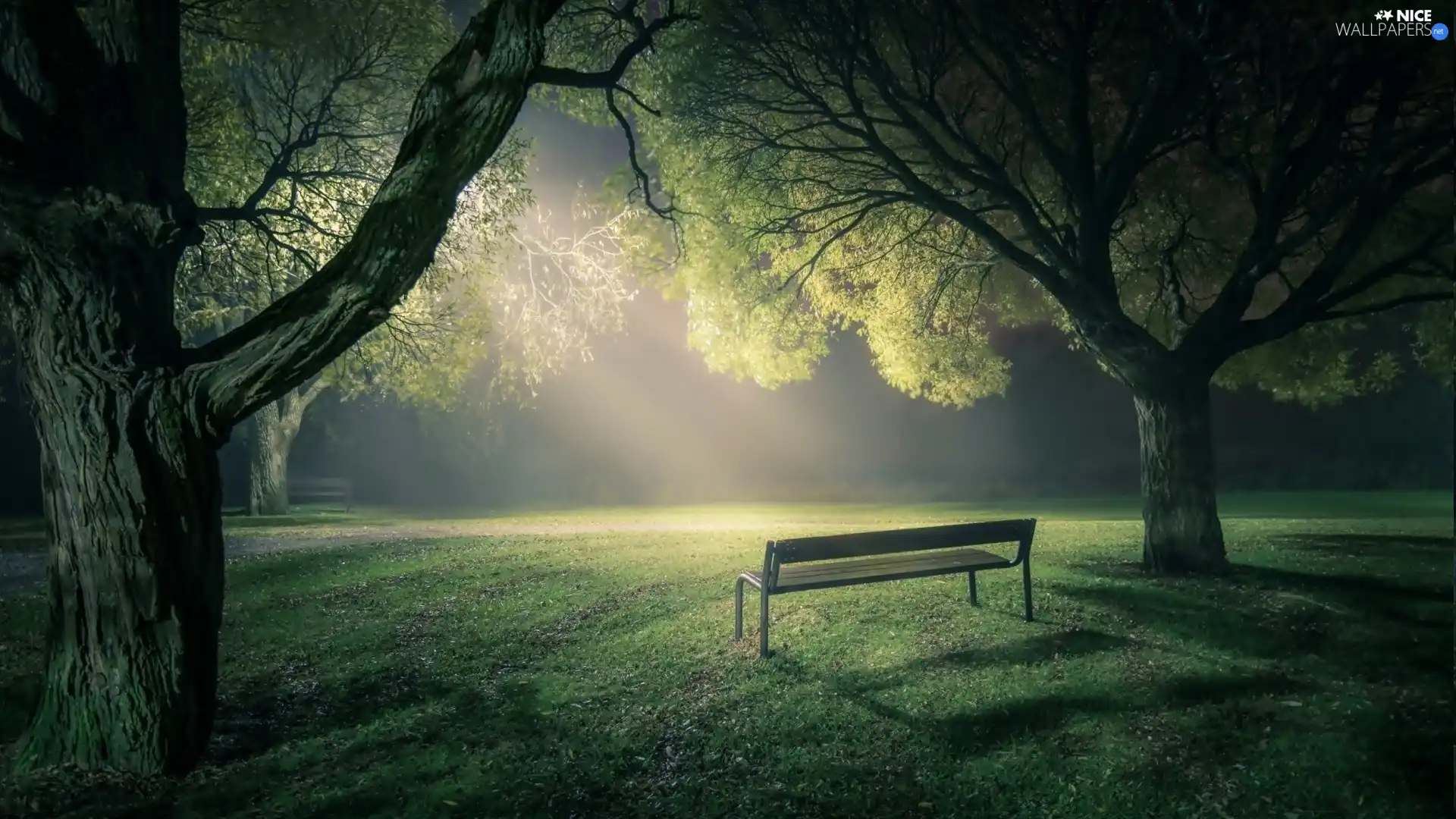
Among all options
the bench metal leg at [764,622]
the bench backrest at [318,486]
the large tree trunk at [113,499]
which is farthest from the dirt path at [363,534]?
the bench backrest at [318,486]

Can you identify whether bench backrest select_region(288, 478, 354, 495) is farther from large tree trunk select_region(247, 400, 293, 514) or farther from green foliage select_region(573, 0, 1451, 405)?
green foliage select_region(573, 0, 1451, 405)

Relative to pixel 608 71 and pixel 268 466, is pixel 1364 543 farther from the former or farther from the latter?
pixel 268 466

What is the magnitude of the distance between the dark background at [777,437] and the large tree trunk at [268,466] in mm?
7069

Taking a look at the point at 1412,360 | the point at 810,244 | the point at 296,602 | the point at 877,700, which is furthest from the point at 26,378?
the point at 1412,360

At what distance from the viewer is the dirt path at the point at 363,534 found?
11325 mm

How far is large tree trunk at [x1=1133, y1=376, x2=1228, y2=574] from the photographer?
29.6ft

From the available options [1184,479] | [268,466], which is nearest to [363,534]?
[268,466]

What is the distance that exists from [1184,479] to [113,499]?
9432 millimetres

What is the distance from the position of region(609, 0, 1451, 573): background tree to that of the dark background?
11.8 m

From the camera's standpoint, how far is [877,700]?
590 centimetres

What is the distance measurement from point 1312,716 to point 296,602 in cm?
916

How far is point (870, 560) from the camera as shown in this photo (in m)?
7.68

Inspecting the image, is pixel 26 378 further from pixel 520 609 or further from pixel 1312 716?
pixel 1312 716

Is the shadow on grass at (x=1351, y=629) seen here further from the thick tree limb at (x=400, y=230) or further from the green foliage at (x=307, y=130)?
the green foliage at (x=307, y=130)
